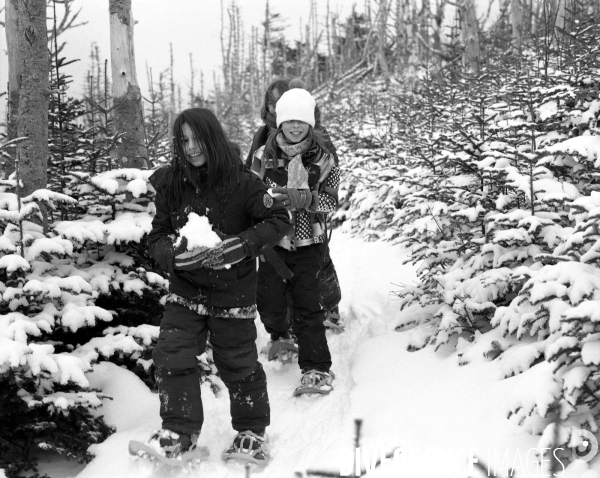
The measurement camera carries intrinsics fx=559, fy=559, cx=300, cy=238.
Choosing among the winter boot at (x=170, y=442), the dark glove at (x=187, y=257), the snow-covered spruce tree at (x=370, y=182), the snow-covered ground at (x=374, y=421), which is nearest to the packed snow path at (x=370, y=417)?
the snow-covered ground at (x=374, y=421)

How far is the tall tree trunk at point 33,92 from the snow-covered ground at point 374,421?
162 centimetres

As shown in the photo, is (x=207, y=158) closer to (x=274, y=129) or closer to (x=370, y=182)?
(x=274, y=129)

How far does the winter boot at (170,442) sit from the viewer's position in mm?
2898

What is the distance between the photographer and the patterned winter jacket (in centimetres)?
414

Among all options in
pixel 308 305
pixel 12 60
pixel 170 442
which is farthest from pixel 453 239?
pixel 12 60

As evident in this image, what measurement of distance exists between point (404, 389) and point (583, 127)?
278 centimetres

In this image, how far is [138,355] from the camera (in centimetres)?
371

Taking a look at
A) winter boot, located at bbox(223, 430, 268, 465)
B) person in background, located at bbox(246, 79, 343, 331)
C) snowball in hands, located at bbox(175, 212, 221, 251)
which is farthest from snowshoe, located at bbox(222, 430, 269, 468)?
person in background, located at bbox(246, 79, 343, 331)

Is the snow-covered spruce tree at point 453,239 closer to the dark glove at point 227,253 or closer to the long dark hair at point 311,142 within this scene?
the long dark hair at point 311,142

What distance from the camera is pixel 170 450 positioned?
289 cm

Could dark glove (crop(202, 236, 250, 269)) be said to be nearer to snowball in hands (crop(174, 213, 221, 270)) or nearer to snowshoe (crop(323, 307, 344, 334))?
snowball in hands (crop(174, 213, 221, 270))

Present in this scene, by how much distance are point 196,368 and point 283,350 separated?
5.07ft

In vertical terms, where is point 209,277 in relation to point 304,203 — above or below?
below

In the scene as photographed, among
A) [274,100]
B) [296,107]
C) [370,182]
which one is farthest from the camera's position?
[370,182]
